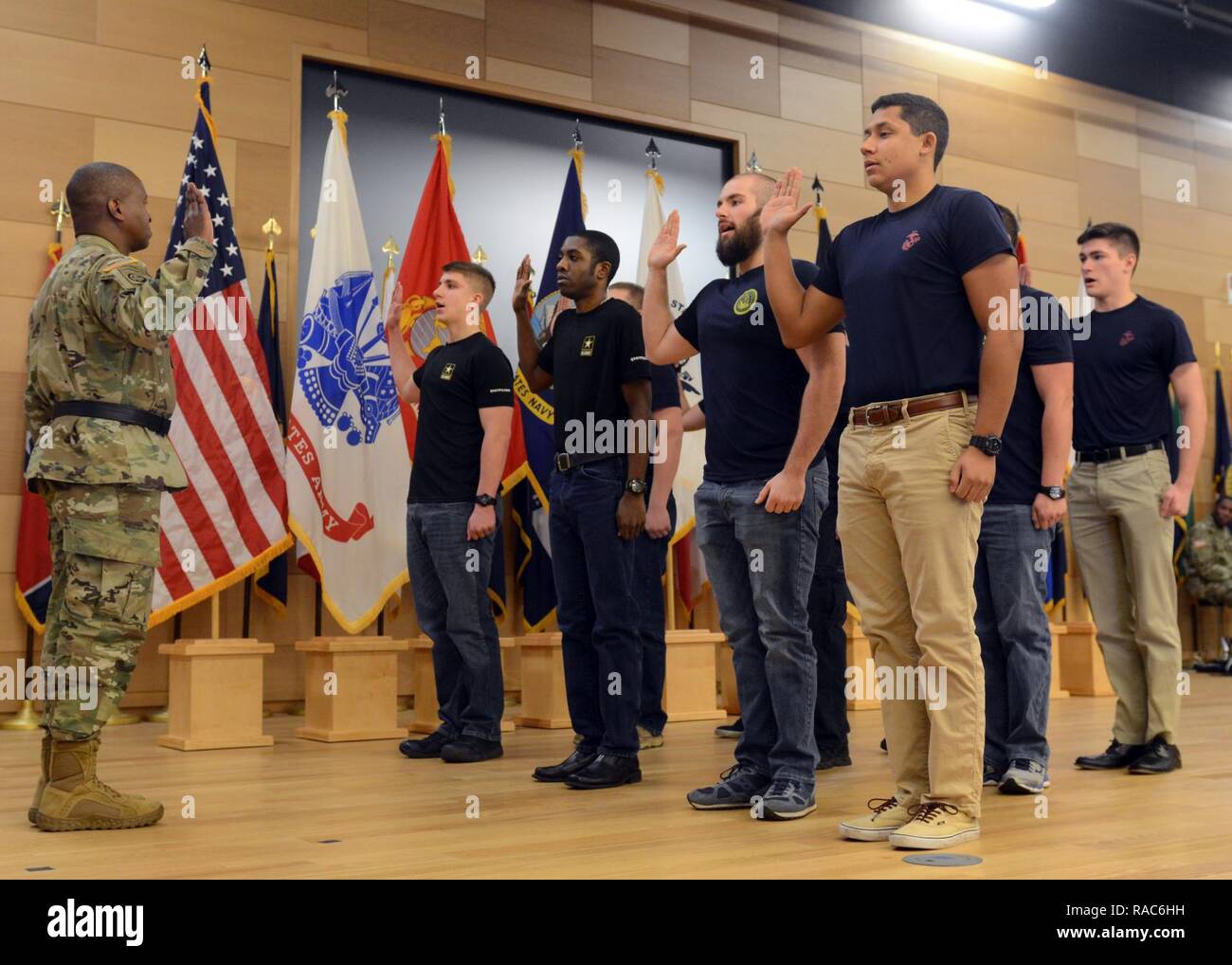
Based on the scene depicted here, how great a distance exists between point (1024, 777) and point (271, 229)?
411 cm

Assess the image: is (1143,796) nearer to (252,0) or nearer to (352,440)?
(352,440)

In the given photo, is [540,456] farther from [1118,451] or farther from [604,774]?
[1118,451]

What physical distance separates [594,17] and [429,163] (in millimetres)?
1338

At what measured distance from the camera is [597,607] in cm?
350

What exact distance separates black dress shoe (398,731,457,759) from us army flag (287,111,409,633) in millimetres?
1038

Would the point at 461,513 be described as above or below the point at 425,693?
above

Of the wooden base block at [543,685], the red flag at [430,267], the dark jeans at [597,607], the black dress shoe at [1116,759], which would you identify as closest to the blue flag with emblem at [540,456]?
the red flag at [430,267]

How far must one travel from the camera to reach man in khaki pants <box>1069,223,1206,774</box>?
373cm

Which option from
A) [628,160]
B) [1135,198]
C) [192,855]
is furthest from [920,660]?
[1135,198]

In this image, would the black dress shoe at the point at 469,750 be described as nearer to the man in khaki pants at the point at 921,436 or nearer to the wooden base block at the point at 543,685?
the wooden base block at the point at 543,685

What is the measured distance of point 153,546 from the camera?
295 cm

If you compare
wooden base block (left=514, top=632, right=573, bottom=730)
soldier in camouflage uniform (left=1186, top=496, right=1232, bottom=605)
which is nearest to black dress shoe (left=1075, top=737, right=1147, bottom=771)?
wooden base block (left=514, top=632, right=573, bottom=730)

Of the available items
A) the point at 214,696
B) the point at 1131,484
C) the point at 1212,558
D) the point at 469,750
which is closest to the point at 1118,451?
A: the point at 1131,484

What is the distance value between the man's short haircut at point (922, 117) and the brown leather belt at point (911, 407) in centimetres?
52
